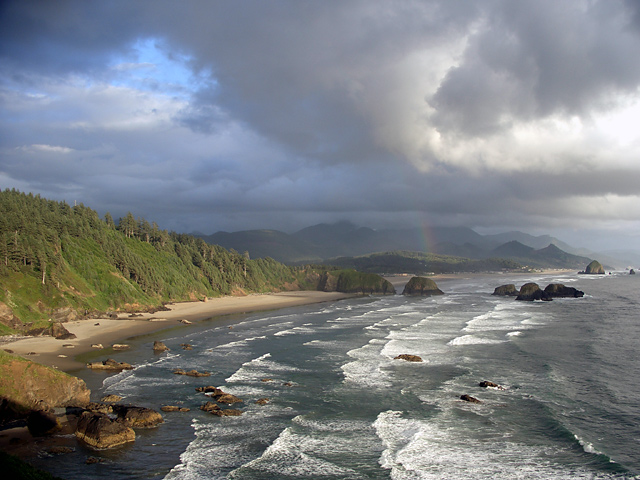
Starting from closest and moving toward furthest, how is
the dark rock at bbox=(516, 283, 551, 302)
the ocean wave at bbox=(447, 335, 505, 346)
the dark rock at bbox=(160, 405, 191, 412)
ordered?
the dark rock at bbox=(160, 405, 191, 412) → the ocean wave at bbox=(447, 335, 505, 346) → the dark rock at bbox=(516, 283, 551, 302)

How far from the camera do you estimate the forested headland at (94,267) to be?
5472 cm

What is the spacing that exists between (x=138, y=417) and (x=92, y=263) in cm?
5688

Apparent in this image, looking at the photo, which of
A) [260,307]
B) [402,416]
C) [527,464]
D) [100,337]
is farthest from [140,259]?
[527,464]

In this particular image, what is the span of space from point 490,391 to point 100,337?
4339cm

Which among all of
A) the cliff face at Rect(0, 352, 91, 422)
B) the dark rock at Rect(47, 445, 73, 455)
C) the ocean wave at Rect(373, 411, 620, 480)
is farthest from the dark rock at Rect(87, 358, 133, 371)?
the ocean wave at Rect(373, 411, 620, 480)

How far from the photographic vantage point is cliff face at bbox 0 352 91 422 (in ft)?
78.5

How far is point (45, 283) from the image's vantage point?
57.4m

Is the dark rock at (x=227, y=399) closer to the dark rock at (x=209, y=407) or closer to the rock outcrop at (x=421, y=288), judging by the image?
the dark rock at (x=209, y=407)

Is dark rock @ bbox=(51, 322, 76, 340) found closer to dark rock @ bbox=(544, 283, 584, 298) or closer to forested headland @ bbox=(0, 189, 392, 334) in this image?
forested headland @ bbox=(0, 189, 392, 334)

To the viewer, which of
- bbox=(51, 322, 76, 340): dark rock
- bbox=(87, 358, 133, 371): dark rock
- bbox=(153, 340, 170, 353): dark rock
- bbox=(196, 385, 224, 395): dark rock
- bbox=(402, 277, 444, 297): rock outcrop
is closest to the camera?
bbox=(196, 385, 224, 395): dark rock

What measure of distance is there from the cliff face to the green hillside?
2682 centimetres

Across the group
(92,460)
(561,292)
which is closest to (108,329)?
(92,460)

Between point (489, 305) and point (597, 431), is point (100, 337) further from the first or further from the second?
point (489, 305)

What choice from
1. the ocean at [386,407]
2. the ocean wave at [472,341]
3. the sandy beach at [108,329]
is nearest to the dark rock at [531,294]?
the ocean at [386,407]
